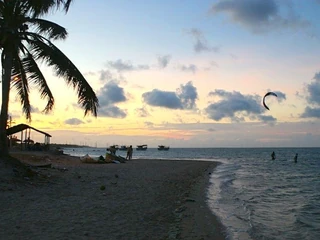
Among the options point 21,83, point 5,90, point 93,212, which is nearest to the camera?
point 93,212

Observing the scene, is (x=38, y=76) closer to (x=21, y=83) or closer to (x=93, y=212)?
(x=21, y=83)

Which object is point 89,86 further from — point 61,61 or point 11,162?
point 11,162

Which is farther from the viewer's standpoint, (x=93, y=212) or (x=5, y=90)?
(x=5, y=90)

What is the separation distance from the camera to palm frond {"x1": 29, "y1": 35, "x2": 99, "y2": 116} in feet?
42.9

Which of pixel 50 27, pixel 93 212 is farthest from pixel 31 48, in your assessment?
pixel 93 212

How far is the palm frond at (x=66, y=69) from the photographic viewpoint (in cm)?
1306

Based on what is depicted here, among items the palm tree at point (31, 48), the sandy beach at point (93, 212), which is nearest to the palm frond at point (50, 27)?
the palm tree at point (31, 48)

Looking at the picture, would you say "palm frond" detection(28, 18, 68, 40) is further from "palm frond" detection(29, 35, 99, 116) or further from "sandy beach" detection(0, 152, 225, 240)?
"sandy beach" detection(0, 152, 225, 240)

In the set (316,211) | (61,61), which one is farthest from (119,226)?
(316,211)

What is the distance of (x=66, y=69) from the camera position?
1309cm

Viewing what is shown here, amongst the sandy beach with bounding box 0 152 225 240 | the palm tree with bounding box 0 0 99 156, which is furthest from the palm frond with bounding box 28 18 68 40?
the sandy beach with bounding box 0 152 225 240

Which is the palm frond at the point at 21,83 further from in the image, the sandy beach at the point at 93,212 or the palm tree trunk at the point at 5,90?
the sandy beach at the point at 93,212

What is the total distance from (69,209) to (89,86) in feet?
18.5

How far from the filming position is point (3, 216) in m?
7.95
